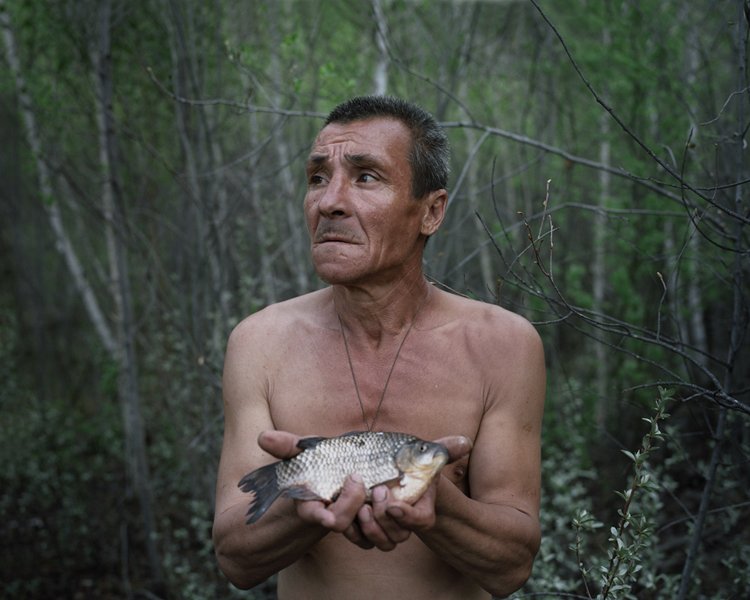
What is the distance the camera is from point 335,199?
2336mm

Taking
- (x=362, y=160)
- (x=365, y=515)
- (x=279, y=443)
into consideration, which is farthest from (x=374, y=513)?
(x=362, y=160)

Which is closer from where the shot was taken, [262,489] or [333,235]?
[262,489]

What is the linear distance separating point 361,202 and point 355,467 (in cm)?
81

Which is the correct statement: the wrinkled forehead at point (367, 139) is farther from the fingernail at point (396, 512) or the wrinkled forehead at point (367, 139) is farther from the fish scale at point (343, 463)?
the fingernail at point (396, 512)

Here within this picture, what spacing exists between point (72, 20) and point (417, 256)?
4015 mm

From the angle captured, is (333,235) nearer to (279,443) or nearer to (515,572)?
(279,443)

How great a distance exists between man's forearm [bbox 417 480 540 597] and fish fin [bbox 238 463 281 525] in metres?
0.35

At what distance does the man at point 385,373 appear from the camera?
223 centimetres

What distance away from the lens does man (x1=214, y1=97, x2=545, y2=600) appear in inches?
88.0

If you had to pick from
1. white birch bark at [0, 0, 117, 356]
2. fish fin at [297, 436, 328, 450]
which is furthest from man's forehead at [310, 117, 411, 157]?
white birch bark at [0, 0, 117, 356]

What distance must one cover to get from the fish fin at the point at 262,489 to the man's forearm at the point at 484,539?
1.16 feet

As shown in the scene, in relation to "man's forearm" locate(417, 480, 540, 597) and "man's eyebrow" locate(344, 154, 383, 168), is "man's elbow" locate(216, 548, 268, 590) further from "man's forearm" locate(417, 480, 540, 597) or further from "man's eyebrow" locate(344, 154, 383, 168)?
"man's eyebrow" locate(344, 154, 383, 168)

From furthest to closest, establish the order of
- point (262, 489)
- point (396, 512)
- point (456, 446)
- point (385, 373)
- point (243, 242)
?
point (243, 242), point (385, 373), point (262, 489), point (456, 446), point (396, 512)

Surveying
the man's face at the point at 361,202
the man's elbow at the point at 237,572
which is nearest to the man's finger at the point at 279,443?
the man's elbow at the point at 237,572
